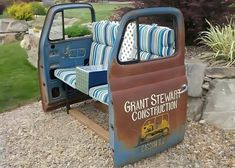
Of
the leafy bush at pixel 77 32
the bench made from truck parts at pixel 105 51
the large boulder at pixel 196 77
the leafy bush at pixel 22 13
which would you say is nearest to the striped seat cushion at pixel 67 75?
the bench made from truck parts at pixel 105 51

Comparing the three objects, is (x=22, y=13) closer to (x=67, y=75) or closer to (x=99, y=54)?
(x=99, y=54)

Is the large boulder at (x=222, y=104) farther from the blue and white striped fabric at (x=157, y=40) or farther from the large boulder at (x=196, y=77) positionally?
the blue and white striped fabric at (x=157, y=40)

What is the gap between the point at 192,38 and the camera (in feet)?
17.0

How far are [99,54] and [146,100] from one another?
58.5 inches

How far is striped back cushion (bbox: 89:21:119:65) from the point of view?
444 cm

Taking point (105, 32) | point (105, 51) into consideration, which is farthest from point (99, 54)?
point (105, 32)

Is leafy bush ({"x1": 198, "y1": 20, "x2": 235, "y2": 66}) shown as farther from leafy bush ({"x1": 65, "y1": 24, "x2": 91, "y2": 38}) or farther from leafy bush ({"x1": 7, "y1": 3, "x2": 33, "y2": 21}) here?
leafy bush ({"x1": 7, "y1": 3, "x2": 33, "y2": 21})

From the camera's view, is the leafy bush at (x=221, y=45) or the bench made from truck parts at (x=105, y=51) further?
the leafy bush at (x=221, y=45)

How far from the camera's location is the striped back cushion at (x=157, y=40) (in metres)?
3.60

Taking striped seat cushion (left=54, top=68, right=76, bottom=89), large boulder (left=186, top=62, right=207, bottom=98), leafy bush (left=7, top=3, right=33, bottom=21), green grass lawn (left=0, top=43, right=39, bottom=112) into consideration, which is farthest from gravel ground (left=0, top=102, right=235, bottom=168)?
leafy bush (left=7, top=3, right=33, bottom=21)

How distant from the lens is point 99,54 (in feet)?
15.0

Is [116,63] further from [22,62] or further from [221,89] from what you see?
[22,62]

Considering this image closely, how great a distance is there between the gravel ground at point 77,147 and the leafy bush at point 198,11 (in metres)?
1.41

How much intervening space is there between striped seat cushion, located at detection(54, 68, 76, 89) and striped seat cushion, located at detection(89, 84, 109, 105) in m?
0.43
